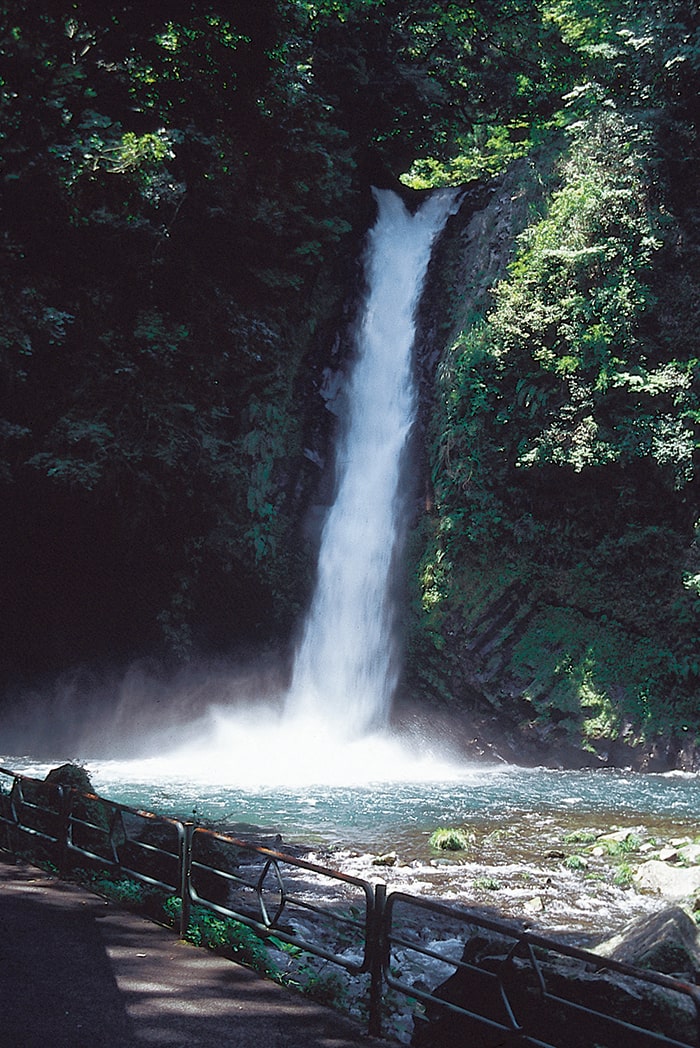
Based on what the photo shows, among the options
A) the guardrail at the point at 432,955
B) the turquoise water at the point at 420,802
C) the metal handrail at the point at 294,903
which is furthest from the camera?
the turquoise water at the point at 420,802

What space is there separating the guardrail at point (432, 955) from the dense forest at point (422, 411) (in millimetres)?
10185

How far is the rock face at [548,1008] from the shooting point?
14.2 ft

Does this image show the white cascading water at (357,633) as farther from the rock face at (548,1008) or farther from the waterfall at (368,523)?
the rock face at (548,1008)

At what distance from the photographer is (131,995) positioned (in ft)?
16.5

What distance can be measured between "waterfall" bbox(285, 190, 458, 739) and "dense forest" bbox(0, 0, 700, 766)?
51 centimetres

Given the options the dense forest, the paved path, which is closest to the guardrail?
the paved path

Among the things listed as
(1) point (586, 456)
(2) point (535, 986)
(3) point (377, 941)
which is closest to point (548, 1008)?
(2) point (535, 986)

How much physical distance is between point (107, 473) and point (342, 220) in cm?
838

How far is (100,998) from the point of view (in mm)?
4984

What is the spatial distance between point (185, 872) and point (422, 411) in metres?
16.2

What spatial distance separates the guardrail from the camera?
14.1ft

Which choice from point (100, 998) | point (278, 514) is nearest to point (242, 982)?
point (100, 998)

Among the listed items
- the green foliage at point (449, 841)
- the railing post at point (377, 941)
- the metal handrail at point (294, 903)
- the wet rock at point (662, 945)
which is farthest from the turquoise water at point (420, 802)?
the railing post at point (377, 941)

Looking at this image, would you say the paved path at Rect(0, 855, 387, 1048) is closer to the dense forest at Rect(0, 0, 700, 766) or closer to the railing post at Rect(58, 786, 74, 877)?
the railing post at Rect(58, 786, 74, 877)
